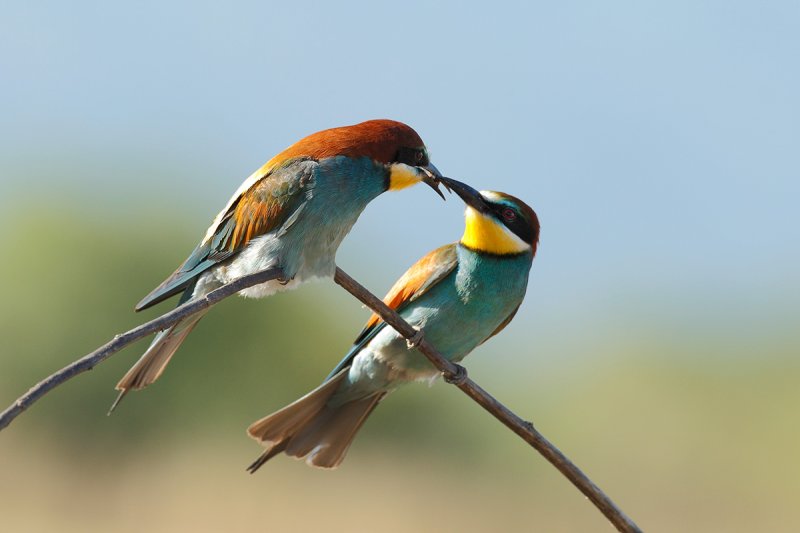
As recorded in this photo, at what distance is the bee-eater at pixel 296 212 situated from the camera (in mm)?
2361

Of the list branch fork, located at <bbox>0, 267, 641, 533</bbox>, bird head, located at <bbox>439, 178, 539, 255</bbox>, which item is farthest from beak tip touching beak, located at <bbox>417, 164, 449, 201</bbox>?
branch fork, located at <bbox>0, 267, 641, 533</bbox>

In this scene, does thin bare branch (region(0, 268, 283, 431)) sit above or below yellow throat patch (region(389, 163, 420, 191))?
below

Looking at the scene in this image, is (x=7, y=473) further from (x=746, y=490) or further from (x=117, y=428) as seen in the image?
(x=746, y=490)

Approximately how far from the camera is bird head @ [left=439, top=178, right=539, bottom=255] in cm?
313

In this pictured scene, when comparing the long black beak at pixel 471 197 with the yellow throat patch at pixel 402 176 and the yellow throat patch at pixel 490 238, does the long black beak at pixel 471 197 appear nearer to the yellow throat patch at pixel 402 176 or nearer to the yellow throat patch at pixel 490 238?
the yellow throat patch at pixel 490 238

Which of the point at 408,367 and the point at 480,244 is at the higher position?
the point at 480,244

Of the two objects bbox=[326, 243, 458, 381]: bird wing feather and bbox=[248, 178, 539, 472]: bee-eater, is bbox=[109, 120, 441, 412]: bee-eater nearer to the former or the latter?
bbox=[248, 178, 539, 472]: bee-eater

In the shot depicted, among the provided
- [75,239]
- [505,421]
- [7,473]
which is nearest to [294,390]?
[75,239]

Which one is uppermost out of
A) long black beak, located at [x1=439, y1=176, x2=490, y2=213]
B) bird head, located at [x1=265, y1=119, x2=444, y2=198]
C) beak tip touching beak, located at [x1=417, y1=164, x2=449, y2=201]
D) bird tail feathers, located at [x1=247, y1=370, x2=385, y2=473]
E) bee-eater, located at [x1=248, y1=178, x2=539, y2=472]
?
bird head, located at [x1=265, y1=119, x2=444, y2=198]

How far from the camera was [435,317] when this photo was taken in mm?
3053

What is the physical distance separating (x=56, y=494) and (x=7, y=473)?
1.19 meters

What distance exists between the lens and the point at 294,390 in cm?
1605

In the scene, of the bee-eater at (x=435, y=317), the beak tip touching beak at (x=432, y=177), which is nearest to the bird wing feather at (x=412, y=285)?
the bee-eater at (x=435, y=317)

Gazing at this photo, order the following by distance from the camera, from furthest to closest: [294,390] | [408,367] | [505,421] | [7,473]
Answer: [294,390]
[7,473]
[408,367]
[505,421]
